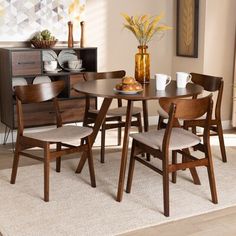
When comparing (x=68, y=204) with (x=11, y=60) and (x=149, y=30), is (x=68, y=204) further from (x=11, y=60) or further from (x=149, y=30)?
(x=11, y=60)

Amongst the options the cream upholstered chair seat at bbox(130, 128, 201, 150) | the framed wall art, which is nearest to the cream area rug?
the cream upholstered chair seat at bbox(130, 128, 201, 150)

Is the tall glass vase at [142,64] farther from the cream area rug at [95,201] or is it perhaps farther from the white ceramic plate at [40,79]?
the white ceramic plate at [40,79]

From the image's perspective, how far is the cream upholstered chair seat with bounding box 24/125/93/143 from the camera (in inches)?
121

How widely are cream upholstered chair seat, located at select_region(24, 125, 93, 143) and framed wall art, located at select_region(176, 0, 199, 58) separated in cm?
228

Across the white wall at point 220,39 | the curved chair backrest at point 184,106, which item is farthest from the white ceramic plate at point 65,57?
the curved chair backrest at point 184,106

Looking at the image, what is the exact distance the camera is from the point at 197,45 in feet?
16.5

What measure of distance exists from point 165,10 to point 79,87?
8.00 feet

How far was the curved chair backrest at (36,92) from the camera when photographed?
3.24 metres

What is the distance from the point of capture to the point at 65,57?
4801mm

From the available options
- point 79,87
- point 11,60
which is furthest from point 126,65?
point 79,87

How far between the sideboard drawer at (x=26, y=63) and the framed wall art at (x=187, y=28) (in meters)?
1.84

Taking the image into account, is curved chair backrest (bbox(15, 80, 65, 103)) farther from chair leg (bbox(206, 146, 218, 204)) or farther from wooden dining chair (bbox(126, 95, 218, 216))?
chair leg (bbox(206, 146, 218, 204))

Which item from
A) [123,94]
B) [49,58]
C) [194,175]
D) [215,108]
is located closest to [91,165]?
[123,94]

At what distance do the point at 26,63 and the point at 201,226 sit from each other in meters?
2.42
